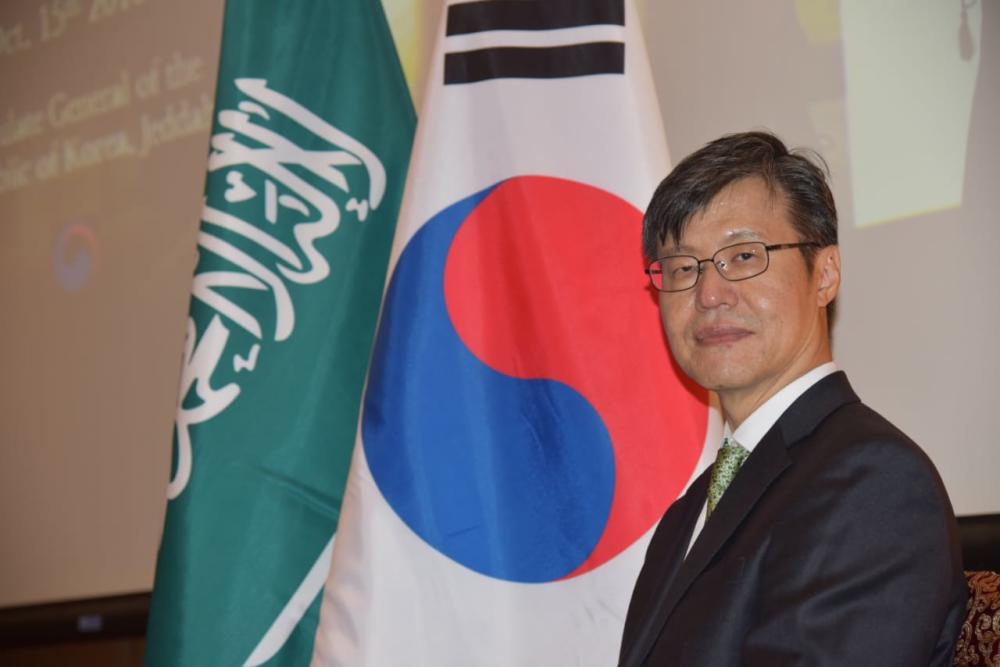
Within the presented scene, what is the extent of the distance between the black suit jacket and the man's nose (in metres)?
0.18

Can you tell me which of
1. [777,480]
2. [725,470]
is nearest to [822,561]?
[777,480]

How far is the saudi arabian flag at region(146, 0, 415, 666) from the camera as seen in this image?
2.32 meters

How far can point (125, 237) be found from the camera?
3.80 m

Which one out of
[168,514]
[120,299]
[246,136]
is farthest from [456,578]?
[120,299]

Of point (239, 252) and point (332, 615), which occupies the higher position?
point (239, 252)

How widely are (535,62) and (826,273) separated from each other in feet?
2.84

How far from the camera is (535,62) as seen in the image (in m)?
2.27

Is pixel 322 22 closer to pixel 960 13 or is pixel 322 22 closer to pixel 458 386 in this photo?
pixel 458 386

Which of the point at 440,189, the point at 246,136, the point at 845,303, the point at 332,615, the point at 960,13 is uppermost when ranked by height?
the point at 960,13

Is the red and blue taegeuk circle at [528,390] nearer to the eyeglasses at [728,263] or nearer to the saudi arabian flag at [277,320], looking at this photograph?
the saudi arabian flag at [277,320]

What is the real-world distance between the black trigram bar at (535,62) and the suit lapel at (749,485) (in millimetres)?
926

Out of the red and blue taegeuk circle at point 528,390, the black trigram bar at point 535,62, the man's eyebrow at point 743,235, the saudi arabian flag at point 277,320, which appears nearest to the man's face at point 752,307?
the man's eyebrow at point 743,235

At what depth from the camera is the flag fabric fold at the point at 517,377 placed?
6.70 feet

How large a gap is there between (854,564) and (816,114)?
1.32 meters
